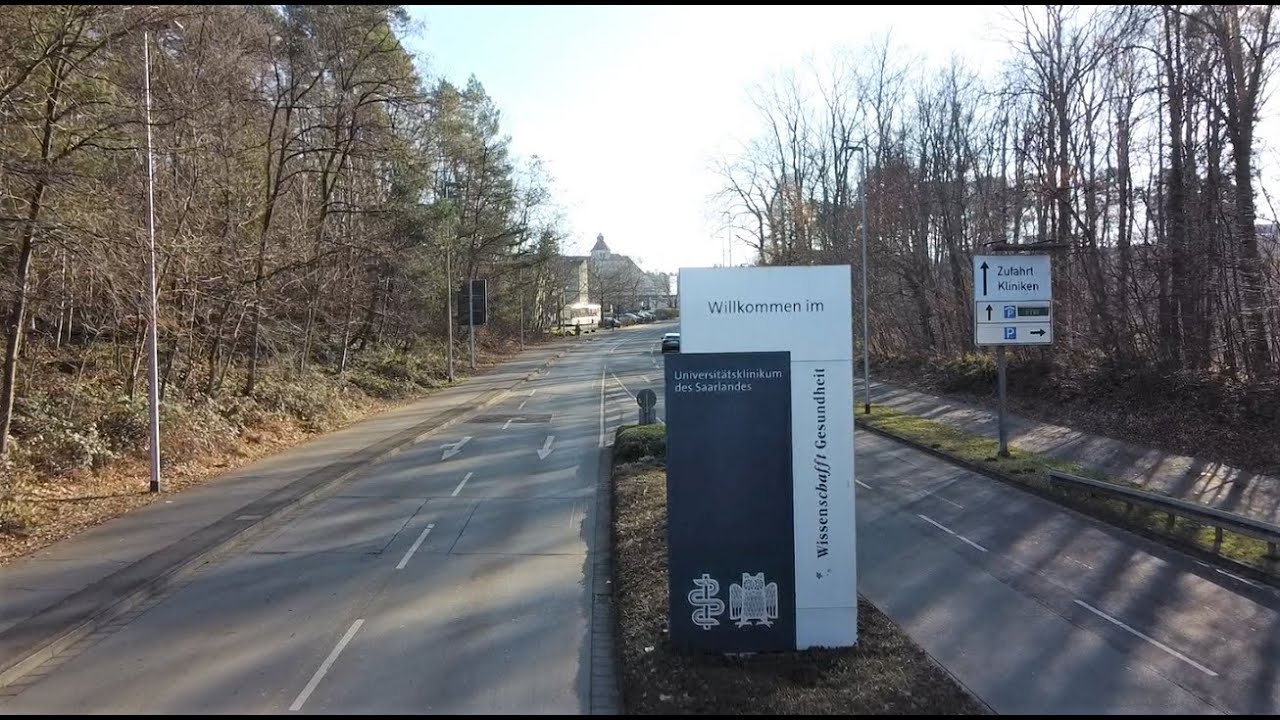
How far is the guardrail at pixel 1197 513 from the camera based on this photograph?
33.0 feet

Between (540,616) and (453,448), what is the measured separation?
12574 mm

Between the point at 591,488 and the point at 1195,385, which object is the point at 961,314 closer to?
the point at 1195,385

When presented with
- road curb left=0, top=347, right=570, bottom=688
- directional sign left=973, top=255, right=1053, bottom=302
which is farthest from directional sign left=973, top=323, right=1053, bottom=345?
road curb left=0, top=347, right=570, bottom=688

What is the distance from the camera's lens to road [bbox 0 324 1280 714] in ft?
20.3

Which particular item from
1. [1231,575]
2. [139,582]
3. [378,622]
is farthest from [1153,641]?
[139,582]

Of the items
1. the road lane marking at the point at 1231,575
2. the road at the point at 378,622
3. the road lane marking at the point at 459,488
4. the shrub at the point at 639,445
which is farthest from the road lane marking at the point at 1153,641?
the road lane marking at the point at 459,488

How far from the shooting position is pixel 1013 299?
17.0 metres

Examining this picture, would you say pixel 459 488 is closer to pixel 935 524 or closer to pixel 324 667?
pixel 935 524

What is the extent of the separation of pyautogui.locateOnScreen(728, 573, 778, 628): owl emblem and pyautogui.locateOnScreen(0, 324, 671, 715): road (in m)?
1.23

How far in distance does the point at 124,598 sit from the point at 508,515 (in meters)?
5.58

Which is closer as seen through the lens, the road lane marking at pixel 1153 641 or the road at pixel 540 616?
the road at pixel 540 616

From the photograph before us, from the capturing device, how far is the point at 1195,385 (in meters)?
19.7

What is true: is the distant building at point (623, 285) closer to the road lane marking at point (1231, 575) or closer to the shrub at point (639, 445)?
the shrub at point (639, 445)

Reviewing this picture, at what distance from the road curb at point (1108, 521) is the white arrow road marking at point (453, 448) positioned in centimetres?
1119
